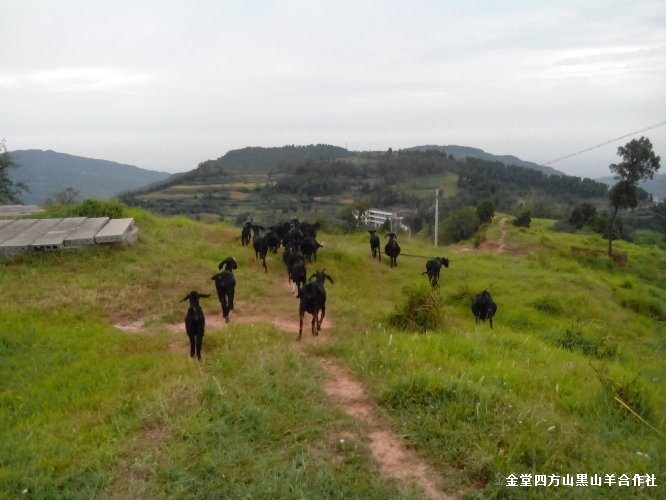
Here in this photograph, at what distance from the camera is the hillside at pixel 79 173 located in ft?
395

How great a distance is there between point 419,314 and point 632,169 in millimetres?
22000

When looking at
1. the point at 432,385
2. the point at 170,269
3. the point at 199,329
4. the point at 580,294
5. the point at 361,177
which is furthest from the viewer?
the point at 361,177

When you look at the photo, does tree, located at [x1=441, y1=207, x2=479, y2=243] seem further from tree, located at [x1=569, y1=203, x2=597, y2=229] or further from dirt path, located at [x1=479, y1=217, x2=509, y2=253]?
tree, located at [x1=569, y1=203, x2=597, y2=229]

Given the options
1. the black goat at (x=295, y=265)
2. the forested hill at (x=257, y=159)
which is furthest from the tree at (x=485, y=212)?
the forested hill at (x=257, y=159)

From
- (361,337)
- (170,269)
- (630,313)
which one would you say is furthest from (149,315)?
(630,313)

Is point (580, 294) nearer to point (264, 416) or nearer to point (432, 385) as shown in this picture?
point (432, 385)

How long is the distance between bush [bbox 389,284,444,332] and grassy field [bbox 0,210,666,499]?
0.11 metres

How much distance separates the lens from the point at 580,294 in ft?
50.4

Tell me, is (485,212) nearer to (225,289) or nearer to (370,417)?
(225,289)

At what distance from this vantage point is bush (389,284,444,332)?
8977 millimetres

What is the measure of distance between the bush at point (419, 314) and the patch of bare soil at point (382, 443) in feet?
9.67

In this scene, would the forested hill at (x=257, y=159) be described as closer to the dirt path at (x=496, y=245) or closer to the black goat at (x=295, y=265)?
the dirt path at (x=496, y=245)

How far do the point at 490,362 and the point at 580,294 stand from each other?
32.2 feet

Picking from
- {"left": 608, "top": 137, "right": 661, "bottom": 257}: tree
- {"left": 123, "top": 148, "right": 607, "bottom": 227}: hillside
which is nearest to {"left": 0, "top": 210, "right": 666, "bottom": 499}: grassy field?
{"left": 608, "top": 137, "right": 661, "bottom": 257}: tree
